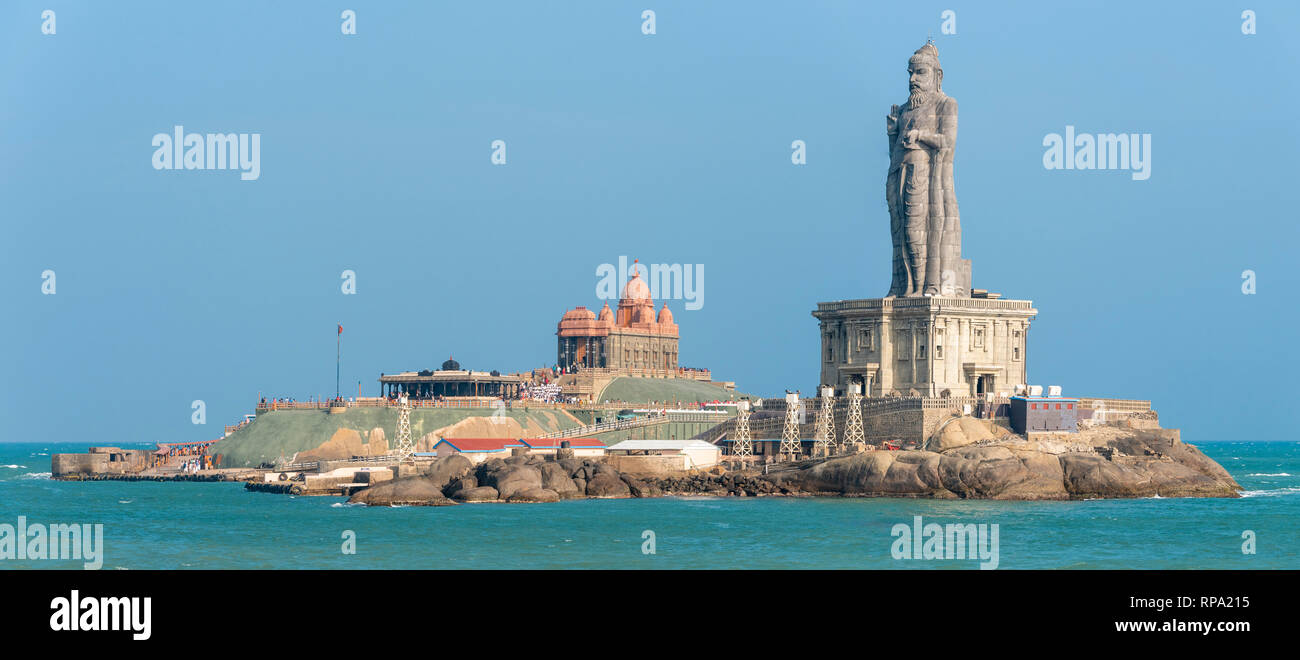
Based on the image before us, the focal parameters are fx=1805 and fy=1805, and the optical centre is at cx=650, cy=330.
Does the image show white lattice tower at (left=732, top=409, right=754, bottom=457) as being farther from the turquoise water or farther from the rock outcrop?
the turquoise water

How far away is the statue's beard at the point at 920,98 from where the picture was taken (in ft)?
373

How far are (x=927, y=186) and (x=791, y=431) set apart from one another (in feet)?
59.0

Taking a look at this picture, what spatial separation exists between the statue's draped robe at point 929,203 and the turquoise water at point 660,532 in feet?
71.2

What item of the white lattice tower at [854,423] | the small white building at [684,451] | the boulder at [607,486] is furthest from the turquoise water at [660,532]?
the white lattice tower at [854,423]

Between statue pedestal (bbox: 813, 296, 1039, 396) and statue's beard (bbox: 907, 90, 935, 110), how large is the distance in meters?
12.4

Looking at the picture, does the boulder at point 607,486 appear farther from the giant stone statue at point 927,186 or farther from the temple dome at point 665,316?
the temple dome at point 665,316

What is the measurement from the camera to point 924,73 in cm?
11350

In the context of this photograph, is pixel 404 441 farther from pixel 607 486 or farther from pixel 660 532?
pixel 660 532

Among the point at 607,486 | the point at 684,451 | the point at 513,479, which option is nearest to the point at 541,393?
the point at 684,451

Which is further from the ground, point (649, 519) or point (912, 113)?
point (912, 113)
